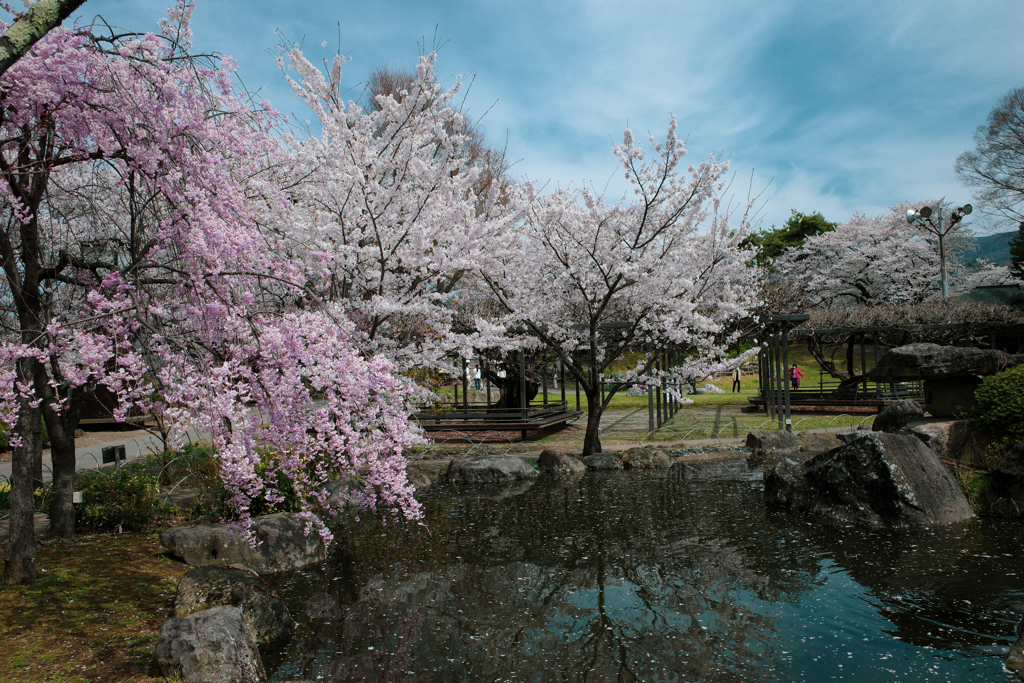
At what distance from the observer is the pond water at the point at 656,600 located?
14.3 ft

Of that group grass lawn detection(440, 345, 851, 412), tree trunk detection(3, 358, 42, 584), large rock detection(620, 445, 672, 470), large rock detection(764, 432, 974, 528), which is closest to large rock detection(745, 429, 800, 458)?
large rock detection(620, 445, 672, 470)

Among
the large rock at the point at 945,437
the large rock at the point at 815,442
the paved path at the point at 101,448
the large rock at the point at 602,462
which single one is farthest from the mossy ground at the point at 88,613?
the large rock at the point at 815,442

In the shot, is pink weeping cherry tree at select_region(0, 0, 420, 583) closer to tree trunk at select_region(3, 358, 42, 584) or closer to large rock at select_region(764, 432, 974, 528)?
tree trunk at select_region(3, 358, 42, 584)

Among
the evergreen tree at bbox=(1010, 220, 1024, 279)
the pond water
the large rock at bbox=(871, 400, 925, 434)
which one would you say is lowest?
the pond water

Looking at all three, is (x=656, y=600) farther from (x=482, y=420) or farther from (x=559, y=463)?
(x=482, y=420)

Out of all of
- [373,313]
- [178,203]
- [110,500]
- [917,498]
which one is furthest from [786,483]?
[110,500]

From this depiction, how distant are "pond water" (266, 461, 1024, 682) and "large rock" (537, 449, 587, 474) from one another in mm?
2688

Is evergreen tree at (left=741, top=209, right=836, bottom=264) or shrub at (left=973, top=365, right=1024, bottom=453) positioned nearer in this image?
shrub at (left=973, top=365, right=1024, bottom=453)

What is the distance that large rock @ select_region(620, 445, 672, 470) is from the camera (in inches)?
455

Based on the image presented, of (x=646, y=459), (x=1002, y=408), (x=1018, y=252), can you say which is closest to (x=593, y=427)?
(x=646, y=459)

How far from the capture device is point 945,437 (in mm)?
9602

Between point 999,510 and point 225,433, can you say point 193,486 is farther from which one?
point 999,510

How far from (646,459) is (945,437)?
191 inches

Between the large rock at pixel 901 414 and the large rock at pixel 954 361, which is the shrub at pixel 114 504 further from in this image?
the large rock at pixel 954 361
